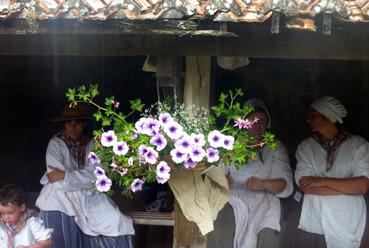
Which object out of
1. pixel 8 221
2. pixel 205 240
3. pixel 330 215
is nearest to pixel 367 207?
pixel 330 215

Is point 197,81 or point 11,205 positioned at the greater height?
point 197,81

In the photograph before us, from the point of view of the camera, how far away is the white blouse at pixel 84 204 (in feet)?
20.1

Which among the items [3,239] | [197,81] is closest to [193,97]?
[197,81]

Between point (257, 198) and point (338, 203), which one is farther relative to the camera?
point (257, 198)

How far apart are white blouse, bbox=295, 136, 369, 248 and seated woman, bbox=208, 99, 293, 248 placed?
7.2 inches

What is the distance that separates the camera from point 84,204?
6.19 meters

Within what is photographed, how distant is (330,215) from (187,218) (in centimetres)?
134

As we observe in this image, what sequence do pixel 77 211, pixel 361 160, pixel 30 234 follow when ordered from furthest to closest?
pixel 77 211 → pixel 361 160 → pixel 30 234

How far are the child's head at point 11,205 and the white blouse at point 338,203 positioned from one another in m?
2.25

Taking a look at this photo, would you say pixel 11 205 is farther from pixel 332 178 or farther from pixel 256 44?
pixel 332 178

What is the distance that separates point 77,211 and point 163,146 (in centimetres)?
160

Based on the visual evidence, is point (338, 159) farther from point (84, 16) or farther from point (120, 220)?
point (84, 16)

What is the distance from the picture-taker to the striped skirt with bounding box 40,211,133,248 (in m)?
6.10

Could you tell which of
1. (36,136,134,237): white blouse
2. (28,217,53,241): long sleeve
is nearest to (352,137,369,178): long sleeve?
(36,136,134,237): white blouse
